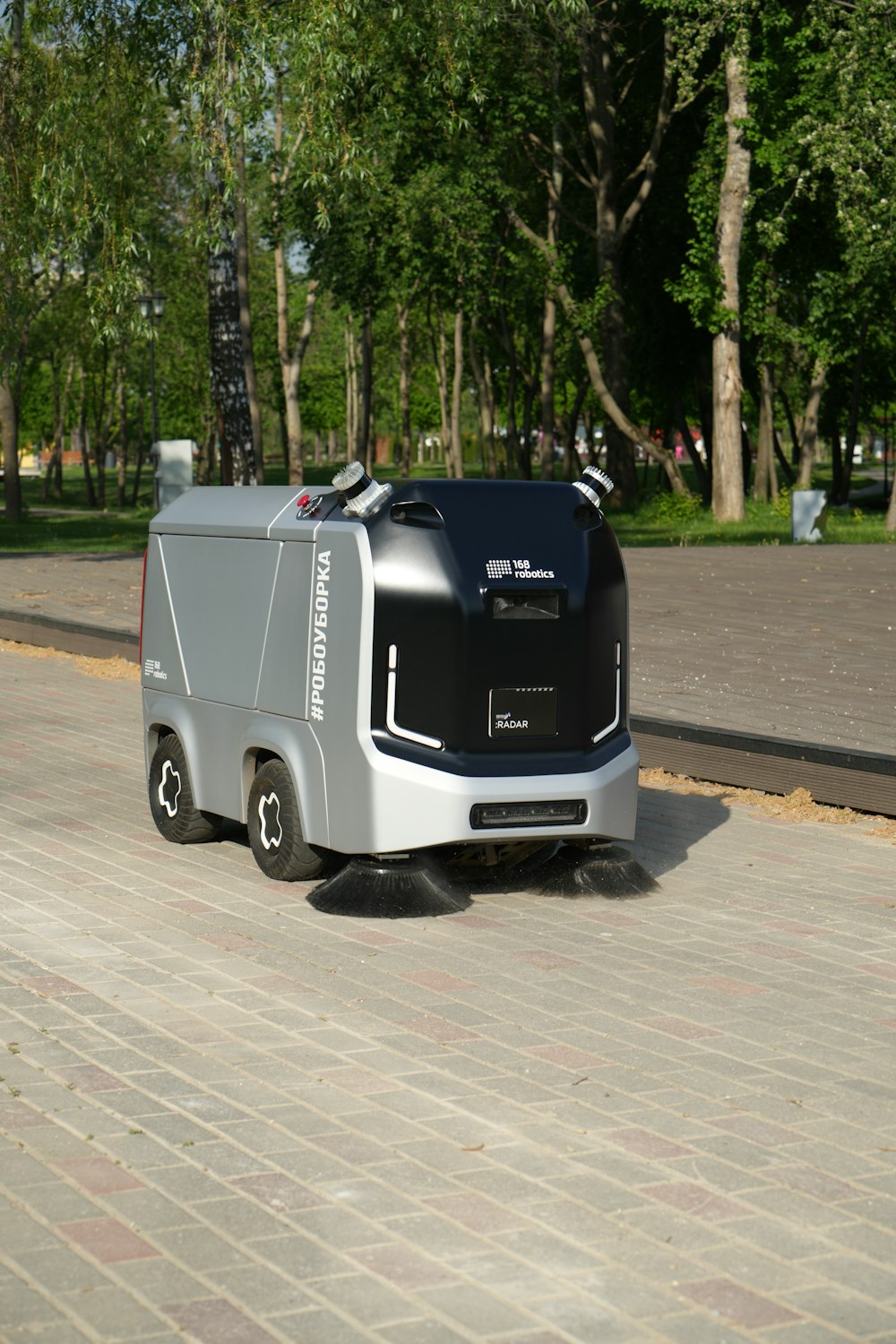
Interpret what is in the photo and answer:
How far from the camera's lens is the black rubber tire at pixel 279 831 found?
25.5 ft

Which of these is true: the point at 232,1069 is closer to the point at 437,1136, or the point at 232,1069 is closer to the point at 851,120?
the point at 437,1136

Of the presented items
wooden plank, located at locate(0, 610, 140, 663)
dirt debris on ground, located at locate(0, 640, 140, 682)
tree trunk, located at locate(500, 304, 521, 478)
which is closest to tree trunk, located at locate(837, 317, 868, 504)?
tree trunk, located at locate(500, 304, 521, 478)

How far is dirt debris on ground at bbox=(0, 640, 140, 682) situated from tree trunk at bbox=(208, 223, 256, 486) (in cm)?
661

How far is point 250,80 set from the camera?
66.4ft

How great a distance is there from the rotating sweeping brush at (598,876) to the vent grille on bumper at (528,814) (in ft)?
1.33

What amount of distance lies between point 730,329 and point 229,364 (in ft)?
52.0

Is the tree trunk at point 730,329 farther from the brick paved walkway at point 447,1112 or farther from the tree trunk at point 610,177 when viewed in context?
the brick paved walkway at point 447,1112

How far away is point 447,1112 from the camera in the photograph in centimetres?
503

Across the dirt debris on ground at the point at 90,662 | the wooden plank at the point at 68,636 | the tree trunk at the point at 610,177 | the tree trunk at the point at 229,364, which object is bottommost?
the dirt debris on ground at the point at 90,662

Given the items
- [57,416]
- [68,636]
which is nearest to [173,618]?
[68,636]

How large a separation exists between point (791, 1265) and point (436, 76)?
781 inches

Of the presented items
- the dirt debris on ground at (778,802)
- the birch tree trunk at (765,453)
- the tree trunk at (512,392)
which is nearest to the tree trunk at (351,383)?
the tree trunk at (512,392)

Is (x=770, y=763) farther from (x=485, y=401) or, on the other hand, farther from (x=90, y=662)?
(x=485, y=401)

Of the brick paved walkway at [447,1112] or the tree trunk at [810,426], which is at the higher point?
the tree trunk at [810,426]
